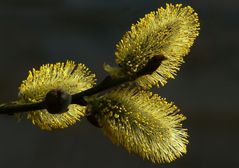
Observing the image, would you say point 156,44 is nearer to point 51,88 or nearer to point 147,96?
point 147,96

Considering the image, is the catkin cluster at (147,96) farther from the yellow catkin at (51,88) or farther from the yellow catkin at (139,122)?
the yellow catkin at (51,88)

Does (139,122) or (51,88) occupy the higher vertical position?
(51,88)

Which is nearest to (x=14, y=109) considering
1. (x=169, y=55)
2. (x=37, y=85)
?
(x=37, y=85)

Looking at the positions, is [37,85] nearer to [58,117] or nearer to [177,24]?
[58,117]

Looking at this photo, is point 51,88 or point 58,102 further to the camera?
point 51,88

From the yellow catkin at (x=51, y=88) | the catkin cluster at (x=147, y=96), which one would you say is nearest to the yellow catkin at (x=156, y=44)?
the catkin cluster at (x=147, y=96)

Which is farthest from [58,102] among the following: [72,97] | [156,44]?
[156,44]

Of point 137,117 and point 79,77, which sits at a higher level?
point 79,77
